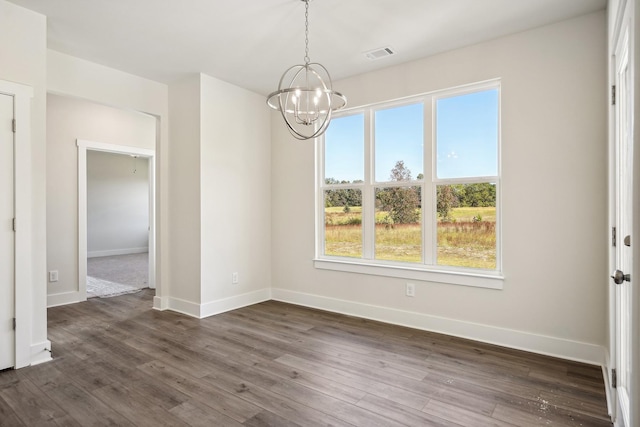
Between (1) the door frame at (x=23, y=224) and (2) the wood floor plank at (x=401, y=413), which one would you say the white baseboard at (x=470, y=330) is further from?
(1) the door frame at (x=23, y=224)

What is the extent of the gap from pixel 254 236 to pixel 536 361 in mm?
3330

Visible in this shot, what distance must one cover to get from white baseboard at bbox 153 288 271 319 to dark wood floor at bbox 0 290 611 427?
13.5 inches

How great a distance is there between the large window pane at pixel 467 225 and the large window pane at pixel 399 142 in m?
0.43

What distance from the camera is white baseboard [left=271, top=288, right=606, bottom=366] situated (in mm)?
2859

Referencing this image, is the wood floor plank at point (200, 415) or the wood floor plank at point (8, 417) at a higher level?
the wood floor plank at point (8, 417)

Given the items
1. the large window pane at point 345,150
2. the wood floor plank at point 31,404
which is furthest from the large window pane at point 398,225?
the wood floor plank at point 31,404

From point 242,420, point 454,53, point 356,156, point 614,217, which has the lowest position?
point 242,420

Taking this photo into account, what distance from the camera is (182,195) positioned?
427 centimetres

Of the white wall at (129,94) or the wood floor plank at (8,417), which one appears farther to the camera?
the white wall at (129,94)

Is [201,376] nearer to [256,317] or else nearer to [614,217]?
[256,317]

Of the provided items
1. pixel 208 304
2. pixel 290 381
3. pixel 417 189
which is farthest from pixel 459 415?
pixel 208 304

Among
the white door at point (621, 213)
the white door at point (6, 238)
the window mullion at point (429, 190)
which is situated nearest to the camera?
the white door at point (621, 213)

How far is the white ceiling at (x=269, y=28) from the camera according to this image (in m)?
2.72

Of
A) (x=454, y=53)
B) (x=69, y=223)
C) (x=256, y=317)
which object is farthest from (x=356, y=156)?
(x=69, y=223)
